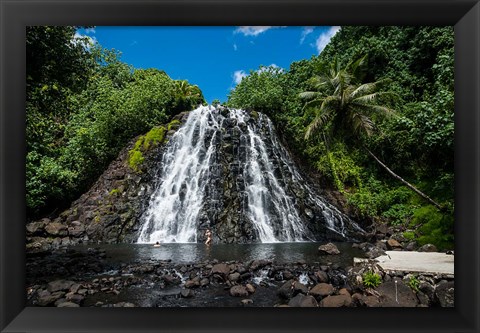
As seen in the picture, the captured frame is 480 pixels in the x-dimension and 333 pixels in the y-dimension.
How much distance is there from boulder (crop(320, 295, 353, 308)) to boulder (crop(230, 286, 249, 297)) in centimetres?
91

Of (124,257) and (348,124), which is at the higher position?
(348,124)

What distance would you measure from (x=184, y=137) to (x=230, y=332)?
8004 mm

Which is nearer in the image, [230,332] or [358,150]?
[230,332]

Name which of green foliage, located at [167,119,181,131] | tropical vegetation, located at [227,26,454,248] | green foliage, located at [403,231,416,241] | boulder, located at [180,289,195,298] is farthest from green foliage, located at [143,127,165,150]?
green foliage, located at [403,231,416,241]

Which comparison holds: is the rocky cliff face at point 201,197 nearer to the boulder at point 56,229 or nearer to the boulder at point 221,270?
the boulder at point 56,229

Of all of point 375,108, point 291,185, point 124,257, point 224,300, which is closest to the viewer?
point 224,300

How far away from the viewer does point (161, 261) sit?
5016mm

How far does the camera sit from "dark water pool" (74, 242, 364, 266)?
5.21 meters

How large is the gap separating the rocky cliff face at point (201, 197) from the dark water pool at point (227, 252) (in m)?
0.61

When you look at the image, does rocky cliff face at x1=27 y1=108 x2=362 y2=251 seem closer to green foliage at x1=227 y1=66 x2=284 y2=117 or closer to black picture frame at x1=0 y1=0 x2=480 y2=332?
green foliage at x1=227 y1=66 x2=284 y2=117

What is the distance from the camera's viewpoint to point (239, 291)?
146 inches
